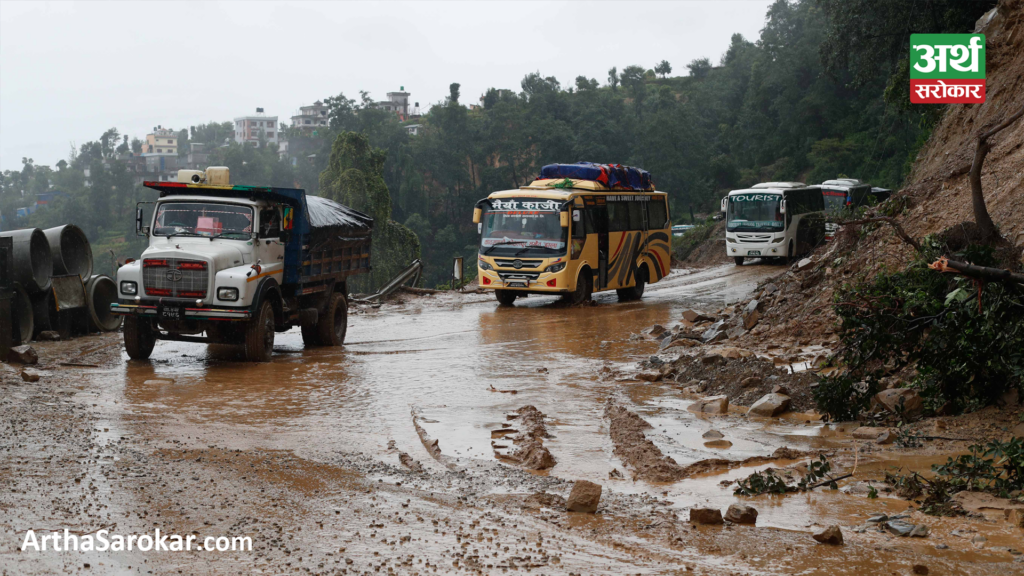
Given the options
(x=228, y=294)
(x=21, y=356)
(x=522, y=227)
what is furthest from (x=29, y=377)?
(x=522, y=227)

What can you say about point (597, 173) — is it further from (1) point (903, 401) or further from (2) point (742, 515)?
(2) point (742, 515)

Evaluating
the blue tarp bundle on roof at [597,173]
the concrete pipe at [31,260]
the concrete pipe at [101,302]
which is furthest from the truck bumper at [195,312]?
the blue tarp bundle on roof at [597,173]

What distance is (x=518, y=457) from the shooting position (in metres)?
7.39

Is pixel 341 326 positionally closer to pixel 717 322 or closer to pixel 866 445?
pixel 717 322

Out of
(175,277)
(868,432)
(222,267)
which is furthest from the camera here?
(222,267)

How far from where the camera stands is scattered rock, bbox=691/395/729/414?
9.13 metres

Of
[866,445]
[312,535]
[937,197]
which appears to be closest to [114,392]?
[312,535]

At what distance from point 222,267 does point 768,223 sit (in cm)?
2186

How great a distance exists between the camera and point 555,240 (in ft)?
65.6

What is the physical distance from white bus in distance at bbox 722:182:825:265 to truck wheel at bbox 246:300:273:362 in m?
20.9

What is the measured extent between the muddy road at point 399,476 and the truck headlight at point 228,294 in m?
1.04

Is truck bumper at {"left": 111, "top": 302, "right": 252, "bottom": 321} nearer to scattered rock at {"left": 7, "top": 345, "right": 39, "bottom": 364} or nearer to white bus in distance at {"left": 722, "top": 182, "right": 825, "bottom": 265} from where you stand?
scattered rock at {"left": 7, "top": 345, "right": 39, "bottom": 364}

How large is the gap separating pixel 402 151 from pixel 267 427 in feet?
241

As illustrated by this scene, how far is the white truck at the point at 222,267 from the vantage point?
38.9 feet
